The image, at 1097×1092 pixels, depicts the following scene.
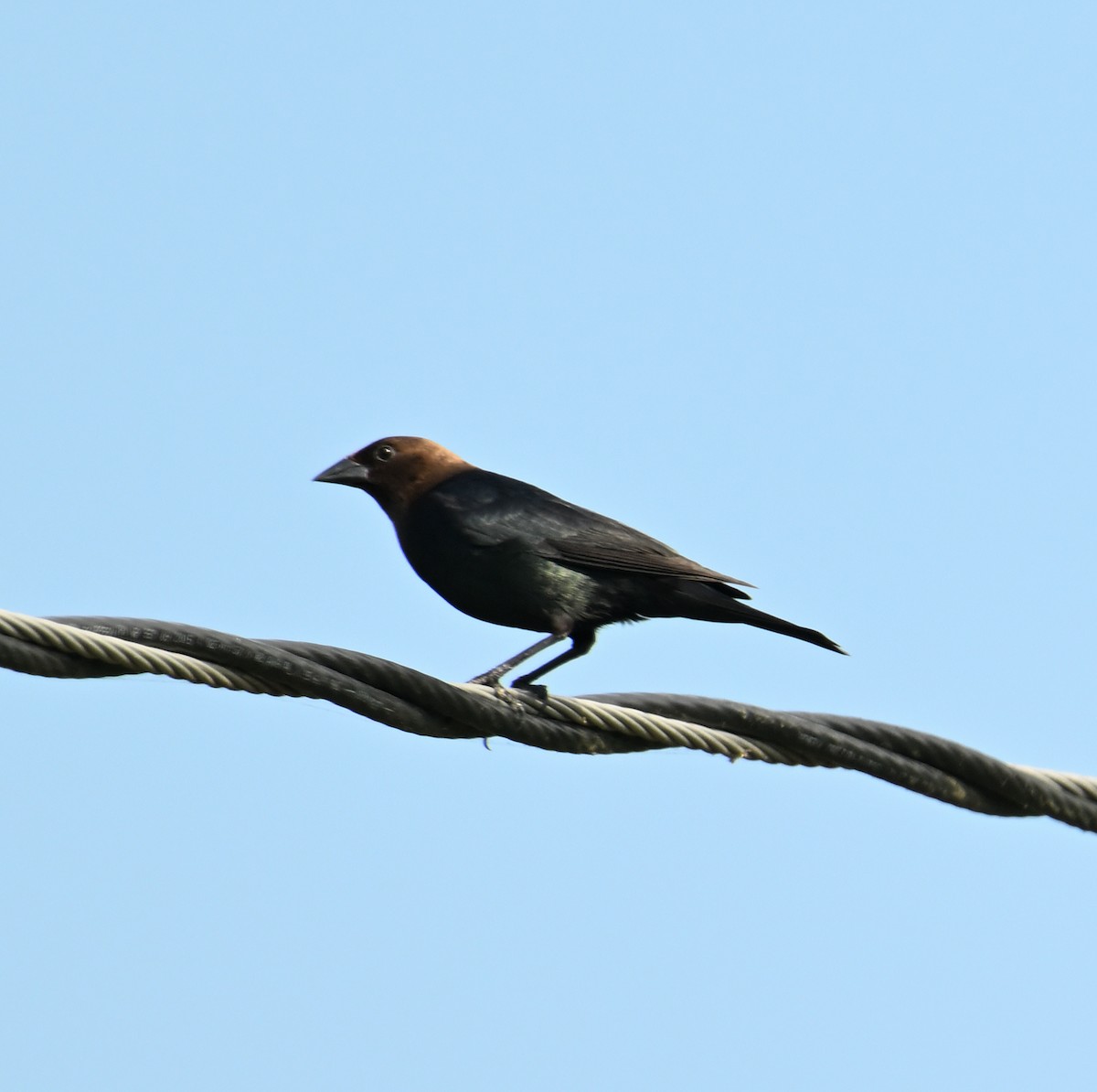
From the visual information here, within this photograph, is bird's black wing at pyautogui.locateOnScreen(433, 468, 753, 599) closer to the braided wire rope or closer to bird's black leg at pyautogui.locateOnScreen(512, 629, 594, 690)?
bird's black leg at pyautogui.locateOnScreen(512, 629, 594, 690)

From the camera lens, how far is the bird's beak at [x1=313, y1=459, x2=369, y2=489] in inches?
290

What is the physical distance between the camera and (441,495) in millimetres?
6648

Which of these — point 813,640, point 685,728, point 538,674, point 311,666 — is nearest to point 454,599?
point 538,674

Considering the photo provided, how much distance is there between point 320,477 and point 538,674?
59.0 inches

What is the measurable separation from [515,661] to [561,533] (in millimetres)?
505

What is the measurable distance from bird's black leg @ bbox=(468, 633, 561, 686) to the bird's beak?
1.36m

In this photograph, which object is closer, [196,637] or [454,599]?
[196,637]

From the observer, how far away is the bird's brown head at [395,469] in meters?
7.15

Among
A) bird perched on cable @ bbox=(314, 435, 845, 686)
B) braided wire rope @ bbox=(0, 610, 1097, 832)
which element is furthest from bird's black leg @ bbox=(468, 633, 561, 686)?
braided wire rope @ bbox=(0, 610, 1097, 832)

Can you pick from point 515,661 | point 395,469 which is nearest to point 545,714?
point 515,661

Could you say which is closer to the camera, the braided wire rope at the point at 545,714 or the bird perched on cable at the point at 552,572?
the braided wire rope at the point at 545,714

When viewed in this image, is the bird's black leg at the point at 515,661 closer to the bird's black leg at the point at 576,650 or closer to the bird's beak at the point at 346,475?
the bird's black leg at the point at 576,650

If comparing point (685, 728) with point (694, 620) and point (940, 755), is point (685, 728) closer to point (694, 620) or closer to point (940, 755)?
point (940, 755)

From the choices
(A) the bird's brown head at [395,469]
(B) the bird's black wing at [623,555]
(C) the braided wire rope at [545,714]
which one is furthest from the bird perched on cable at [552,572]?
(C) the braided wire rope at [545,714]
